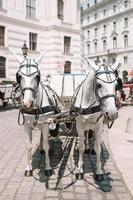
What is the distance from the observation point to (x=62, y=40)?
35.2 metres

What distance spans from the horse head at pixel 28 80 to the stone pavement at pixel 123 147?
7.89 feet

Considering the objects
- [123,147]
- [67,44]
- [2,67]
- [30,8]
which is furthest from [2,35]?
[123,147]

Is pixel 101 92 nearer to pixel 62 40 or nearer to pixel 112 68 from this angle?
pixel 112 68

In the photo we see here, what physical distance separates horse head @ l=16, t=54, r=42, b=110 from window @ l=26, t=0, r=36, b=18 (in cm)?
2784

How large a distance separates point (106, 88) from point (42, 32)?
96.9 ft

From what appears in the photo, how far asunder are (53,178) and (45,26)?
28.8 m

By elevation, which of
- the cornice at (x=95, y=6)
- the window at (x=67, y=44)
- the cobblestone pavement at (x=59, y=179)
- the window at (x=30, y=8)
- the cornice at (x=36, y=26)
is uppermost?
the cornice at (x=95, y=6)

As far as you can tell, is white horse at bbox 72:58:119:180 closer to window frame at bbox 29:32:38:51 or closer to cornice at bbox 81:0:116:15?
window frame at bbox 29:32:38:51

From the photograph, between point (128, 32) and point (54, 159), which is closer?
point (54, 159)

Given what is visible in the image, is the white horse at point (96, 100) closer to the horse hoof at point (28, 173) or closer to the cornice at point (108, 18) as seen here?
the horse hoof at point (28, 173)

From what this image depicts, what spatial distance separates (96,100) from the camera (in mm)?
6688

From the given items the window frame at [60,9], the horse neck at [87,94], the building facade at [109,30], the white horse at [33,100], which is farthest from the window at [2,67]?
the building facade at [109,30]

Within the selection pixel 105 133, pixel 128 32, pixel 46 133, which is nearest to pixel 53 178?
pixel 46 133

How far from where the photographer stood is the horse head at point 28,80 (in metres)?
5.94
